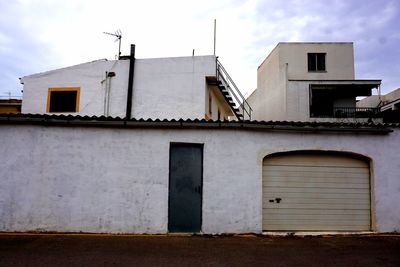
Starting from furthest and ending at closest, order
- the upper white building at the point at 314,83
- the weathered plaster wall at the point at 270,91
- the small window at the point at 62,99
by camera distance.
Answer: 1. the weathered plaster wall at the point at 270,91
2. the upper white building at the point at 314,83
3. the small window at the point at 62,99

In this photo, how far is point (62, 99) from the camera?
21.2 m

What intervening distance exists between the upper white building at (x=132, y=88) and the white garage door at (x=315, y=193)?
847 cm

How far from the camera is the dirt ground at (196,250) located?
7.29 m

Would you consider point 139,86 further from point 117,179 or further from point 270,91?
point 270,91

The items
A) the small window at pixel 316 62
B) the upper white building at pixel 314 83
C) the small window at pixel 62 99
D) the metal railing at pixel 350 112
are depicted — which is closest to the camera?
the small window at pixel 62 99

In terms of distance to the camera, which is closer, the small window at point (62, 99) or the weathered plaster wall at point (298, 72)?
the small window at point (62, 99)

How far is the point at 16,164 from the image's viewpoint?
1038cm

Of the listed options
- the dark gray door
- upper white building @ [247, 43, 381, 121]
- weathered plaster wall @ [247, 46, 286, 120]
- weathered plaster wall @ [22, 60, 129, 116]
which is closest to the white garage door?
the dark gray door

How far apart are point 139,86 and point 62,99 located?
15.7 ft

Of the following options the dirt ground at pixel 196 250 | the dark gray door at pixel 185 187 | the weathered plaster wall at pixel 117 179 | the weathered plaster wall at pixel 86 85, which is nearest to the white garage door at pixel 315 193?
the weathered plaster wall at pixel 117 179

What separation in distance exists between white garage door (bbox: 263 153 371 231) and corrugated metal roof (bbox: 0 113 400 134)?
0.98 m

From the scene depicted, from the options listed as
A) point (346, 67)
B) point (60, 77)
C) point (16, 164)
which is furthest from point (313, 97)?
point (16, 164)

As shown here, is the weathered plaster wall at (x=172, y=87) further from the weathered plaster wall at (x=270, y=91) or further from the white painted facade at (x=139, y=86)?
the weathered plaster wall at (x=270, y=91)

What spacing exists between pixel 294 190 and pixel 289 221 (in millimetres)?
945
